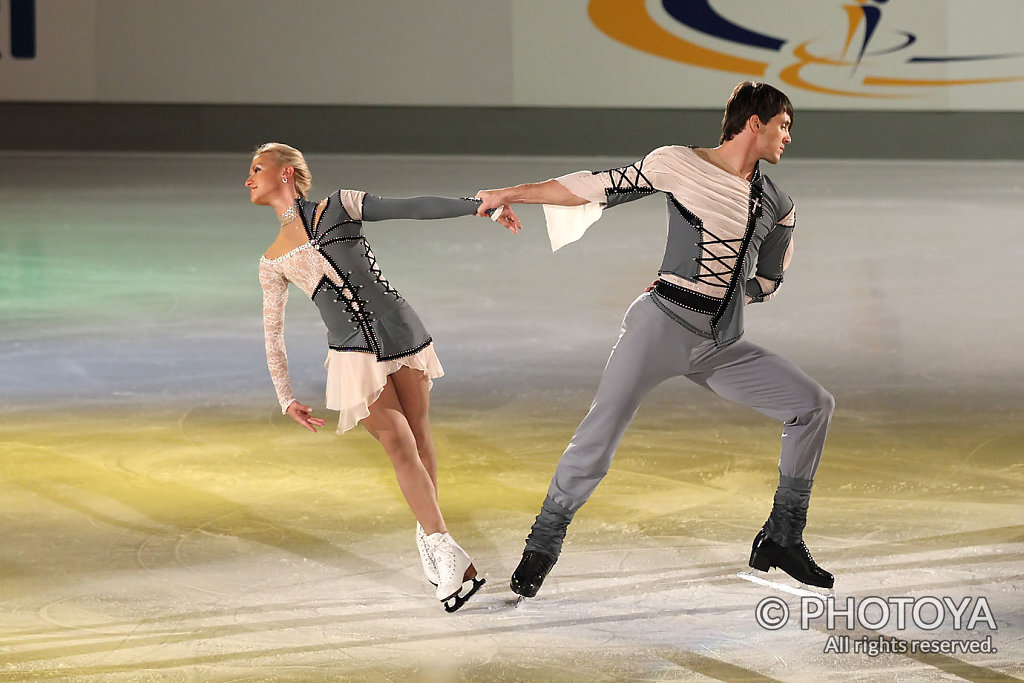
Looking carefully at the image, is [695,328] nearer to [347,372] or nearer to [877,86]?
[347,372]

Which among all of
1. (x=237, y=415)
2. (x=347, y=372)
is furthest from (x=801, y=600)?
(x=237, y=415)

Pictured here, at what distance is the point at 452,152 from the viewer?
2006 centimetres

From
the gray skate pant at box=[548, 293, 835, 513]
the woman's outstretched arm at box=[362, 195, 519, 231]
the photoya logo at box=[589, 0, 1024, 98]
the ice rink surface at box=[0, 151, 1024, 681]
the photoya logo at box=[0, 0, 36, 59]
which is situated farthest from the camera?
the photoya logo at box=[0, 0, 36, 59]

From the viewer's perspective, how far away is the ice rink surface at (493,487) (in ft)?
13.5

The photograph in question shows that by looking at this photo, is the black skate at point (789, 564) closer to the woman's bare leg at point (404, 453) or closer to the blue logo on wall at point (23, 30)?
the woman's bare leg at point (404, 453)

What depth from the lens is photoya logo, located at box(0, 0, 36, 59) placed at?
790 inches

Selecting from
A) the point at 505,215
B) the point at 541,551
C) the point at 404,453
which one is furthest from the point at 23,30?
the point at 541,551

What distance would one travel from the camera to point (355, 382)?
171 inches

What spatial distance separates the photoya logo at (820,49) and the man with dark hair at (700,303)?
15515mm

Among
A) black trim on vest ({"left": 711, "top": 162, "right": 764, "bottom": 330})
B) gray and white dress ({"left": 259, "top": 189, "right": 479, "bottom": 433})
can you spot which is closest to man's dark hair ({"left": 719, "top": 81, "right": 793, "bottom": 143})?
black trim on vest ({"left": 711, "top": 162, "right": 764, "bottom": 330})

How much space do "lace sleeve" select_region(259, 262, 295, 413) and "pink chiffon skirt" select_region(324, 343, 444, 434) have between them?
5.4 inches

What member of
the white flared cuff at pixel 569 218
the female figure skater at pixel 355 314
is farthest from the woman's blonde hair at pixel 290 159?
the white flared cuff at pixel 569 218

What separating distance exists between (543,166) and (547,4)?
8.08 ft

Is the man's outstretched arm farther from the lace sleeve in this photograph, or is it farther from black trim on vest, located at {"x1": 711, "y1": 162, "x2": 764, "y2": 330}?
the lace sleeve
